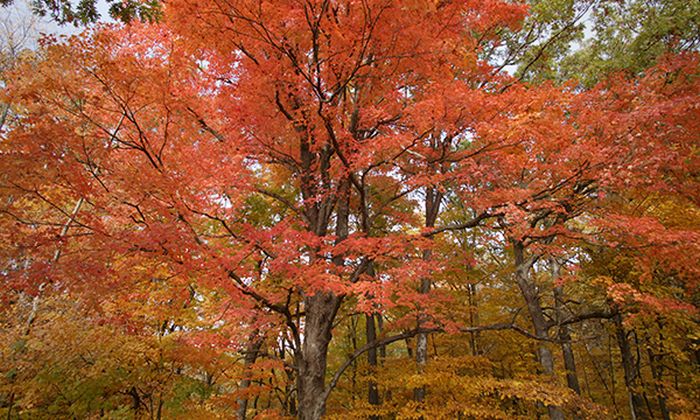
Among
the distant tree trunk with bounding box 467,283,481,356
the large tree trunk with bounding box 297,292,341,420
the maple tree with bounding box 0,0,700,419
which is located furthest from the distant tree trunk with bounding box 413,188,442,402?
the distant tree trunk with bounding box 467,283,481,356

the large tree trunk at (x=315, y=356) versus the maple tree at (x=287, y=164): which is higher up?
the maple tree at (x=287, y=164)

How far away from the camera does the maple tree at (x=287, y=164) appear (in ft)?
13.4

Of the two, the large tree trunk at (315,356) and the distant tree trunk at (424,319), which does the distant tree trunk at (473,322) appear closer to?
the distant tree trunk at (424,319)

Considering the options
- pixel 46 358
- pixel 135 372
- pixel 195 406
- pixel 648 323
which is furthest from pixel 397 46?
pixel 648 323

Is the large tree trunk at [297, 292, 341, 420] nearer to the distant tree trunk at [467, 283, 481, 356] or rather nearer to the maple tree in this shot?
the maple tree

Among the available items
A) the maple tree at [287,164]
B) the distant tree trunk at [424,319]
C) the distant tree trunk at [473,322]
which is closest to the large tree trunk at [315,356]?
the maple tree at [287,164]

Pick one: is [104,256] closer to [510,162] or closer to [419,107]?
[419,107]

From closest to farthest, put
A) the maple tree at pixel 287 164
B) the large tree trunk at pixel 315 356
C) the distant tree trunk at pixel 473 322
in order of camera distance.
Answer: the maple tree at pixel 287 164 < the large tree trunk at pixel 315 356 < the distant tree trunk at pixel 473 322

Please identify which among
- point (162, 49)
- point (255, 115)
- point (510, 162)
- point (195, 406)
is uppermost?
point (162, 49)

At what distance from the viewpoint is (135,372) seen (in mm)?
5824

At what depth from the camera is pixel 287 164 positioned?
7477 mm

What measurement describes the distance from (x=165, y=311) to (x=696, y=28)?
1233 centimetres

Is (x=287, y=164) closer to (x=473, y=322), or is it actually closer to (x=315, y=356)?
(x=315, y=356)

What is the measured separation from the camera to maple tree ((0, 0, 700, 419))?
13.4 ft
